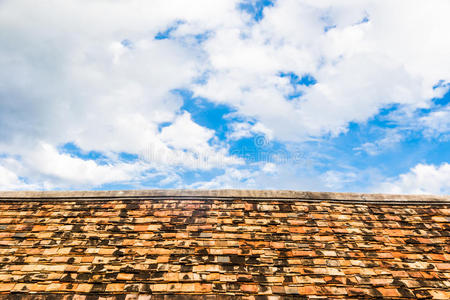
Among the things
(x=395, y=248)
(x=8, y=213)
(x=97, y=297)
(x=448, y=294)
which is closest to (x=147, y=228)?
(x=97, y=297)

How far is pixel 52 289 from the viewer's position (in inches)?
148

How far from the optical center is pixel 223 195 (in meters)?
6.10

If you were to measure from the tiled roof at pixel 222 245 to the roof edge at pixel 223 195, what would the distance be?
0.03 meters

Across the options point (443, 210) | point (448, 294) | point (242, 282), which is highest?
point (443, 210)

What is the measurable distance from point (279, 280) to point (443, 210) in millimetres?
5309

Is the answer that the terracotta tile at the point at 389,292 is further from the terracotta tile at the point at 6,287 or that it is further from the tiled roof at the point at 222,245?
the terracotta tile at the point at 6,287

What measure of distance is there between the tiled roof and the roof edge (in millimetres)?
30

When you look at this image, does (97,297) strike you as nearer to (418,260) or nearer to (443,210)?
(418,260)

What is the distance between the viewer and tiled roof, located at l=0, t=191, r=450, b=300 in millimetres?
3805

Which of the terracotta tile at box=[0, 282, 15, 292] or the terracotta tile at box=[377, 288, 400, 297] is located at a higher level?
the terracotta tile at box=[0, 282, 15, 292]

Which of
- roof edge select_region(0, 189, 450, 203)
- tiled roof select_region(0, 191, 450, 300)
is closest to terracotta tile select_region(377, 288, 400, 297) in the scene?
tiled roof select_region(0, 191, 450, 300)

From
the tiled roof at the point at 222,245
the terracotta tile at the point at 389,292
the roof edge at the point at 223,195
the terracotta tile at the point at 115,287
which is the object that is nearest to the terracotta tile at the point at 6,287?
the tiled roof at the point at 222,245

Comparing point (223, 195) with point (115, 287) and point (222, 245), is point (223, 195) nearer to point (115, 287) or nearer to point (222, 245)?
point (222, 245)

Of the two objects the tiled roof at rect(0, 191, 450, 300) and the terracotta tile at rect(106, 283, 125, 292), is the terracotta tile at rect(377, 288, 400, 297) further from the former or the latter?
the terracotta tile at rect(106, 283, 125, 292)
